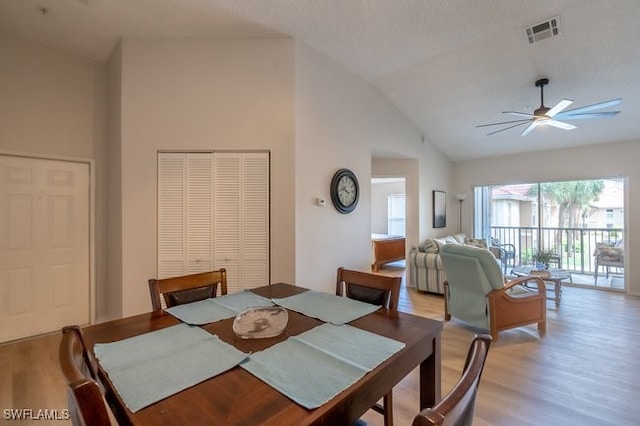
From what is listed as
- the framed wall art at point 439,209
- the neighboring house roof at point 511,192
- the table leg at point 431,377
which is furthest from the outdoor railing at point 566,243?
the table leg at point 431,377

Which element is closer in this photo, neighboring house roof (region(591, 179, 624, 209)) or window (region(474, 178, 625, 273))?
neighboring house roof (region(591, 179, 624, 209))

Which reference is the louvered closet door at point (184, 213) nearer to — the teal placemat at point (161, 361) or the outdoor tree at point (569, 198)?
the teal placemat at point (161, 361)

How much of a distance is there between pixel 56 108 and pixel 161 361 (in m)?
3.69

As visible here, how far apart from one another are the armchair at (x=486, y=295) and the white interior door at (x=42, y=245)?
4.24 metres

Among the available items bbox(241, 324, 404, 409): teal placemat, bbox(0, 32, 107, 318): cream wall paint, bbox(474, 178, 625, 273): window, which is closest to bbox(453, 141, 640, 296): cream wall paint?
bbox(474, 178, 625, 273): window

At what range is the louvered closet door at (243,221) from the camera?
124 inches

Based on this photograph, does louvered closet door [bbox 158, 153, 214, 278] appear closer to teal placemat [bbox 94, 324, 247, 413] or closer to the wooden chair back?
the wooden chair back

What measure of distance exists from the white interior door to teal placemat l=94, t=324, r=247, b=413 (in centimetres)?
298

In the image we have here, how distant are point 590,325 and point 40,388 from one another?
213 inches

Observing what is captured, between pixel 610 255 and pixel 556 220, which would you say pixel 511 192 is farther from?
pixel 610 255

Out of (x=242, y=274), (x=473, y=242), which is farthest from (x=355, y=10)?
(x=473, y=242)

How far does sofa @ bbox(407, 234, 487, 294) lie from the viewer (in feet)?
15.1

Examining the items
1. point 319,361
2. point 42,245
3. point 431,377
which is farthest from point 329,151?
point 42,245

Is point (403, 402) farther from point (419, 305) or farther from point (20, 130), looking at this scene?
point (20, 130)
